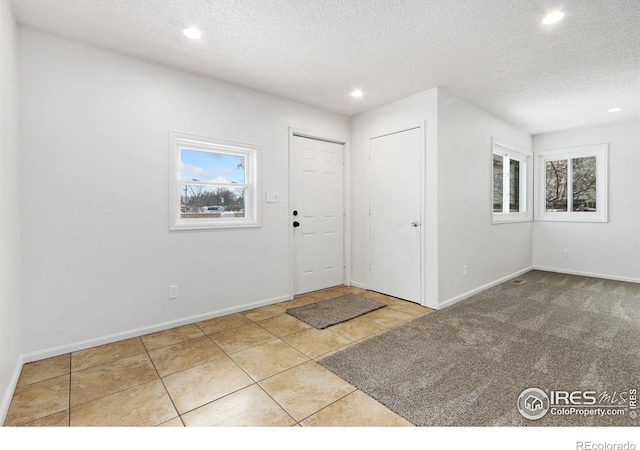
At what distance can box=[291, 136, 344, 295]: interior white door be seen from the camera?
3.96m

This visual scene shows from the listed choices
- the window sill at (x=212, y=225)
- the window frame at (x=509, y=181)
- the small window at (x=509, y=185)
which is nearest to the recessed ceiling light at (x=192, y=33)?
the window sill at (x=212, y=225)

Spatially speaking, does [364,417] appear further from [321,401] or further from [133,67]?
[133,67]

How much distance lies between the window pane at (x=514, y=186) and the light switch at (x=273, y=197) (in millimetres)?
4099

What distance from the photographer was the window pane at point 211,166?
122 inches

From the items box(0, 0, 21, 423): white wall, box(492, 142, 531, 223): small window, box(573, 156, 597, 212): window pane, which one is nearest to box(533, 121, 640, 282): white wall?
box(573, 156, 597, 212): window pane

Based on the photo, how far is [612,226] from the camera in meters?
4.77

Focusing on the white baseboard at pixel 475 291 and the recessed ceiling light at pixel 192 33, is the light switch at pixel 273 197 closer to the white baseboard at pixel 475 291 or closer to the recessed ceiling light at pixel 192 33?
the recessed ceiling light at pixel 192 33

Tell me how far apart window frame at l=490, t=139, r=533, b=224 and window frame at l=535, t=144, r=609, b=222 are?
0.78 ft

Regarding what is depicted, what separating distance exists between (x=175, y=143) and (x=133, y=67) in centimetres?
72

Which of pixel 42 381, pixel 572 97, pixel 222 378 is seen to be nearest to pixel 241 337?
pixel 222 378

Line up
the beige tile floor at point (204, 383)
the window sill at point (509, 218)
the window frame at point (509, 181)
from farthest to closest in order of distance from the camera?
the window frame at point (509, 181) < the window sill at point (509, 218) < the beige tile floor at point (204, 383)

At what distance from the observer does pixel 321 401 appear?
1780mm

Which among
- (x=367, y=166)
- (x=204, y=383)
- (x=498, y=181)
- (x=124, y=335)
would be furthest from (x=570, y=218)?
(x=124, y=335)

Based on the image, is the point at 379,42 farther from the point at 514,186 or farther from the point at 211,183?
the point at 514,186
